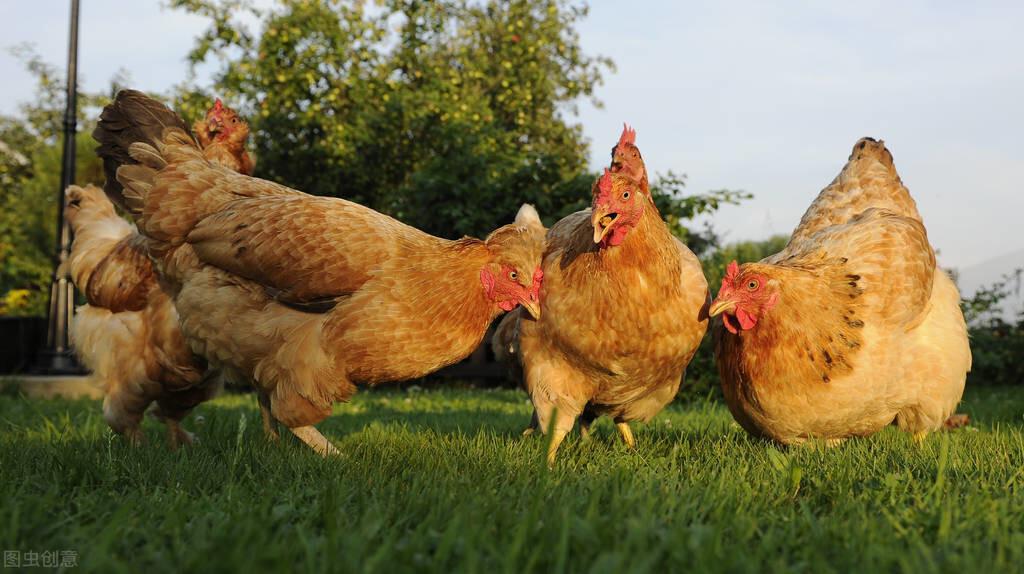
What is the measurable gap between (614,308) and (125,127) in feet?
10.5

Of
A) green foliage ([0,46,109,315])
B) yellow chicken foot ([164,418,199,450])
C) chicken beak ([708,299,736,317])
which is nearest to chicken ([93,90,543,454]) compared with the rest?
chicken beak ([708,299,736,317])

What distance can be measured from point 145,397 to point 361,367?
184cm

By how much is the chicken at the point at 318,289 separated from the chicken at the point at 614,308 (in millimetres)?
217

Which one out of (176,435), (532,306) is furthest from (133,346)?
(532,306)

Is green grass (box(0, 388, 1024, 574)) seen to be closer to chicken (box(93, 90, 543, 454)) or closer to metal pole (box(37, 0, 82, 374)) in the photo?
chicken (box(93, 90, 543, 454))

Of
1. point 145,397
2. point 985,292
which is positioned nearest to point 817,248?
point 145,397

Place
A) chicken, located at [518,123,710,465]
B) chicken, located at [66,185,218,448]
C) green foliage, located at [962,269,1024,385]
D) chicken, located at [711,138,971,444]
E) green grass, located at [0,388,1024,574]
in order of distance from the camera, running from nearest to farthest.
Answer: green grass, located at [0,388,1024,574]
chicken, located at [518,123,710,465]
chicken, located at [711,138,971,444]
chicken, located at [66,185,218,448]
green foliage, located at [962,269,1024,385]

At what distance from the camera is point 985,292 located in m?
10.7

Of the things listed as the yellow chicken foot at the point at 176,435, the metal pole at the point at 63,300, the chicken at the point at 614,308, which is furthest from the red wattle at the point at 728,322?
the metal pole at the point at 63,300

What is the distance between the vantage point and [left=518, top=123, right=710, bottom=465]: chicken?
3.78 meters

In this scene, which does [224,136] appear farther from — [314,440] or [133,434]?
[314,440]

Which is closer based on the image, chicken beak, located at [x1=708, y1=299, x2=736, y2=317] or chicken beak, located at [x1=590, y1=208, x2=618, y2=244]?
Result: chicken beak, located at [x1=590, y1=208, x2=618, y2=244]

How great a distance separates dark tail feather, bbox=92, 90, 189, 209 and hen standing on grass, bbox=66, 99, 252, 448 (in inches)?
19.8

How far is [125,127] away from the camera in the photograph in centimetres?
467
